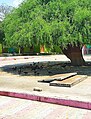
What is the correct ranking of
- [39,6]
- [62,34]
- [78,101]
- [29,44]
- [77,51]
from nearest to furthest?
1. [78,101]
2. [62,34]
3. [29,44]
4. [39,6]
5. [77,51]

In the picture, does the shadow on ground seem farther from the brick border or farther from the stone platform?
the brick border

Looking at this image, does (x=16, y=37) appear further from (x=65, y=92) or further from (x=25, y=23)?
(x=65, y=92)

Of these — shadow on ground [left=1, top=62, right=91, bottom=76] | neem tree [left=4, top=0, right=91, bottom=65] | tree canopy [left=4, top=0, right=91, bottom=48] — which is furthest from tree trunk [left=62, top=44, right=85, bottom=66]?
tree canopy [left=4, top=0, right=91, bottom=48]

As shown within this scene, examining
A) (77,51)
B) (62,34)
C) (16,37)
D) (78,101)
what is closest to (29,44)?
(16,37)

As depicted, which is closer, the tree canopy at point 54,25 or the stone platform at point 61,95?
the stone platform at point 61,95

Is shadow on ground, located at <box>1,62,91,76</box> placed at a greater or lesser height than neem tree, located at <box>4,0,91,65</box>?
lesser

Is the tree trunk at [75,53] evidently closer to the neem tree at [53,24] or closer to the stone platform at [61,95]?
the neem tree at [53,24]

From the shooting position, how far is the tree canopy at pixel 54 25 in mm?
12312

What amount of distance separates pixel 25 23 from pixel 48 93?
19.0 ft

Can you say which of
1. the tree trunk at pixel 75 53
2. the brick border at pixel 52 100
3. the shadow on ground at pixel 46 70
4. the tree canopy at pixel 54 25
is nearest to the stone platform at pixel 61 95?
the brick border at pixel 52 100

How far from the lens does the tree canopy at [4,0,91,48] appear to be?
485 inches

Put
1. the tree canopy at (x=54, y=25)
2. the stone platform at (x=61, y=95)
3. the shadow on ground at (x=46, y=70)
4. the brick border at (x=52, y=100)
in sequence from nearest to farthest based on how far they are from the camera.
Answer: the brick border at (x=52, y=100)
the stone platform at (x=61, y=95)
the tree canopy at (x=54, y=25)
the shadow on ground at (x=46, y=70)

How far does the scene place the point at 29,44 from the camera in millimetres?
12984

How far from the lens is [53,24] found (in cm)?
1248
